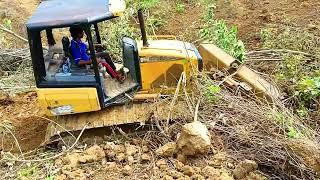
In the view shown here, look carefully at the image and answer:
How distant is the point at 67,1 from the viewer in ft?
23.0

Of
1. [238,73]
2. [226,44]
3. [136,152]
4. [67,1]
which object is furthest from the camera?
[226,44]

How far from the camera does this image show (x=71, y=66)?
22.6 ft

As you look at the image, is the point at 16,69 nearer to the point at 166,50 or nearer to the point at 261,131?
the point at 166,50

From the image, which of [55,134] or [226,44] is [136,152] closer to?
[55,134]

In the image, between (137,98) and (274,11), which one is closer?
(137,98)

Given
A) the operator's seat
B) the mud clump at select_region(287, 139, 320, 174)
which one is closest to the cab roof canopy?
the operator's seat

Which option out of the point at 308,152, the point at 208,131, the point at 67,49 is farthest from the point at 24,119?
the point at 308,152

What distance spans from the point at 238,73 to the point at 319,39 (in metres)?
2.27

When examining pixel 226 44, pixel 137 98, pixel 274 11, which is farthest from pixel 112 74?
pixel 274 11

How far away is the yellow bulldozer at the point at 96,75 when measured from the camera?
253 inches

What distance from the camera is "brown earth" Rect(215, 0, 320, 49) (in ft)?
34.3

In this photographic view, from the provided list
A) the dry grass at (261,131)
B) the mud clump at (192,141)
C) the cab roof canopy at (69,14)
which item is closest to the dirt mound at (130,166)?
the mud clump at (192,141)

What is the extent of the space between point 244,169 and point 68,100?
2.39 m

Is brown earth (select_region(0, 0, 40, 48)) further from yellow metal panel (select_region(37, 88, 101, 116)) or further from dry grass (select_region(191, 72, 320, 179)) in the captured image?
dry grass (select_region(191, 72, 320, 179))
